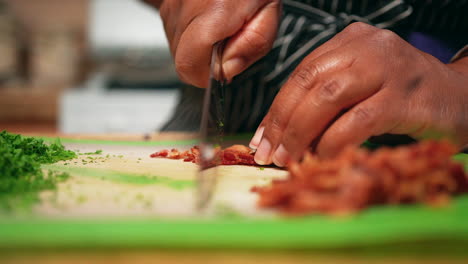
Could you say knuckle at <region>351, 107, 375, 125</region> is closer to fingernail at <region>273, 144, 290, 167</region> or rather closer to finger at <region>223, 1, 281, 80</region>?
fingernail at <region>273, 144, 290, 167</region>

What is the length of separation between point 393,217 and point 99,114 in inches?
88.1

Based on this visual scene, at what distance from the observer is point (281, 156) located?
26.9 inches

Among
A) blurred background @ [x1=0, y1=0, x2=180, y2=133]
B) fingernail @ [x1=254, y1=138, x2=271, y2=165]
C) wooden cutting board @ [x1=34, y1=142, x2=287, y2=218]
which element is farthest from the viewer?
blurred background @ [x1=0, y1=0, x2=180, y2=133]

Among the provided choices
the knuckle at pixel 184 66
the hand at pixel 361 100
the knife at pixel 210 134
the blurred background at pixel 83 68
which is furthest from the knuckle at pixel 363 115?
the blurred background at pixel 83 68

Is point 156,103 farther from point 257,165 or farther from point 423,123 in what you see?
point 423,123

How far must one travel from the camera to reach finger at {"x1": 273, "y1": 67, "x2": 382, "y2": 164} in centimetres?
60

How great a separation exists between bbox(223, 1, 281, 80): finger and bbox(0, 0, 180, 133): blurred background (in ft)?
5.12

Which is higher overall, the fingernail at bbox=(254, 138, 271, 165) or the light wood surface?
the light wood surface

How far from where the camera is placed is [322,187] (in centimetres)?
42

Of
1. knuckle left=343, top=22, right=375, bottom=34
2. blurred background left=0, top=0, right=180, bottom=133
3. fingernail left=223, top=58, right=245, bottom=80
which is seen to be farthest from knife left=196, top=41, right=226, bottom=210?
blurred background left=0, top=0, right=180, bottom=133

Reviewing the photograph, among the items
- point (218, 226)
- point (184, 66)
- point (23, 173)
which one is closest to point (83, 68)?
point (184, 66)

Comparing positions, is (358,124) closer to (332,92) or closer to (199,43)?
(332,92)

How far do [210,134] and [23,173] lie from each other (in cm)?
30

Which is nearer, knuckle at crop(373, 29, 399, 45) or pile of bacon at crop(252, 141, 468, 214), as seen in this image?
pile of bacon at crop(252, 141, 468, 214)
